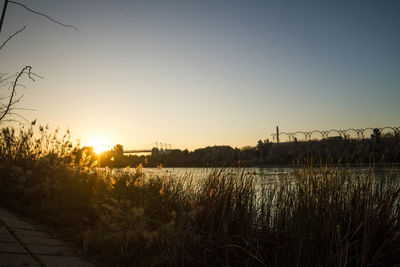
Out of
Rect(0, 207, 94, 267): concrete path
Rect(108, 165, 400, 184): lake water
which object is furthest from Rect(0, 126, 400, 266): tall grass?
Rect(0, 207, 94, 267): concrete path

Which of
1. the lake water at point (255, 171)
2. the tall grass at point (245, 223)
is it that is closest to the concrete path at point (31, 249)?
the tall grass at point (245, 223)

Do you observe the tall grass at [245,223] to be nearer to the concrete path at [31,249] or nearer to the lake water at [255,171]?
the lake water at [255,171]

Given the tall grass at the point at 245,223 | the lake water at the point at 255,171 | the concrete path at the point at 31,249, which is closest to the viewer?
the concrete path at the point at 31,249

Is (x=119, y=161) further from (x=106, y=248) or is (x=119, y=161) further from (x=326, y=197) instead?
(x=326, y=197)

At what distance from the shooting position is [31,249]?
11.9 feet

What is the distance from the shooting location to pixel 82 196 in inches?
268

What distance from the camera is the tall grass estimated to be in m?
3.74

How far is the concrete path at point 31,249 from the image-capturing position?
3201mm

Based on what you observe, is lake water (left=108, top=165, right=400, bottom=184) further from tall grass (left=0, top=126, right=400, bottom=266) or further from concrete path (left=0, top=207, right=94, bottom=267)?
concrete path (left=0, top=207, right=94, bottom=267)

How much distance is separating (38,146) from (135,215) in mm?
7731

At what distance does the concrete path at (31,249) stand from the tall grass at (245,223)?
40cm

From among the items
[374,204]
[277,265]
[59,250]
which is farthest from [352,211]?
[59,250]

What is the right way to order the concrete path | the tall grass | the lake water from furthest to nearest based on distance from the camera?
the lake water → the tall grass → the concrete path

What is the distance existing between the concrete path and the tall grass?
1.32ft
